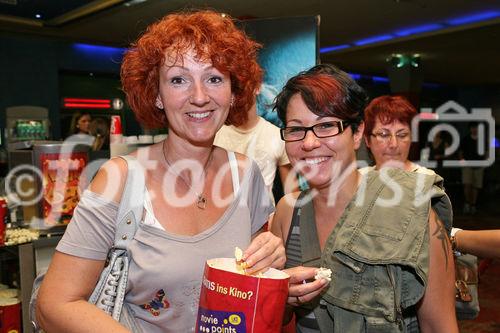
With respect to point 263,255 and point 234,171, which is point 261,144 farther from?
point 263,255

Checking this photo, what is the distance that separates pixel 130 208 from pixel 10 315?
1764mm

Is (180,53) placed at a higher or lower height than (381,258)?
higher

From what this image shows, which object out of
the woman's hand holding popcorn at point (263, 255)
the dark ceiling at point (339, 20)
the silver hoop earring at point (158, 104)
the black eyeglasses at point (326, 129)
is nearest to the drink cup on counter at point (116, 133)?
the silver hoop earring at point (158, 104)

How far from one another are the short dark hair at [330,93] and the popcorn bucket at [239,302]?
0.67 m

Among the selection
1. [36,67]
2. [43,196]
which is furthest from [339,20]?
[43,196]

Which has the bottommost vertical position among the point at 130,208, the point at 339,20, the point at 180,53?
the point at 130,208

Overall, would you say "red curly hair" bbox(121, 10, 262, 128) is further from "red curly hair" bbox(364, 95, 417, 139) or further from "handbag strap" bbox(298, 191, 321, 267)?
"red curly hair" bbox(364, 95, 417, 139)

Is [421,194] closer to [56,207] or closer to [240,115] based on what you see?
[240,115]

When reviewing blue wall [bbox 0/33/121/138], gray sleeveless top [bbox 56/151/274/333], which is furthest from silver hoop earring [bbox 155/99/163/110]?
blue wall [bbox 0/33/121/138]

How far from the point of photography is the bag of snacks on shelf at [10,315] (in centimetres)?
246

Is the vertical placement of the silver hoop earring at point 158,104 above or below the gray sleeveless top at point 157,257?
above

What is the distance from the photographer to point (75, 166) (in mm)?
2744

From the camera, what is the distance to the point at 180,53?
1.29 meters

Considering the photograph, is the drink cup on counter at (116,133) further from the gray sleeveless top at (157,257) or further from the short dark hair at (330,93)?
the gray sleeveless top at (157,257)
